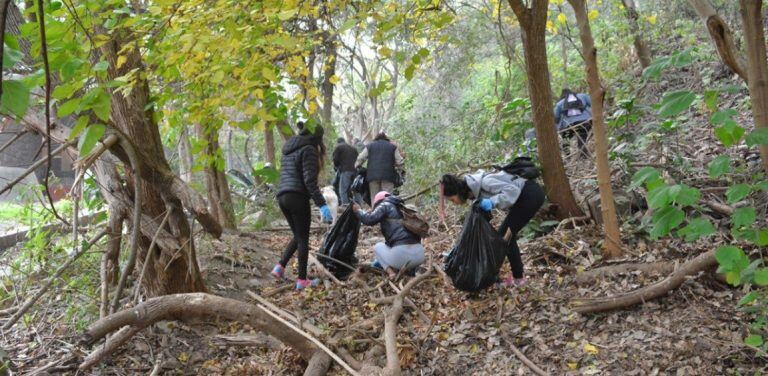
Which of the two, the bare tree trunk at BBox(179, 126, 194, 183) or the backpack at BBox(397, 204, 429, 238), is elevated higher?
the bare tree trunk at BBox(179, 126, 194, 183)

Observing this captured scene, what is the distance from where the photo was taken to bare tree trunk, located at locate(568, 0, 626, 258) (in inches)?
188

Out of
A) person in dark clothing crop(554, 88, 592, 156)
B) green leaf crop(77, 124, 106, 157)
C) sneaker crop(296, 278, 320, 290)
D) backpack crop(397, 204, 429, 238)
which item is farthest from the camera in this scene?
person in dark clothing crop(554, 88, 592, 156)

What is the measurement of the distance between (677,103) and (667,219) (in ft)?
2.04

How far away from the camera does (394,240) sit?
5992 millimetres

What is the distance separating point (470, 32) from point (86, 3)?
33.6ft

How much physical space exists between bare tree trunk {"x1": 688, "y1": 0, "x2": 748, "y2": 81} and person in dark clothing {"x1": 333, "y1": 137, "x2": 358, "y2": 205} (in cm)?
705

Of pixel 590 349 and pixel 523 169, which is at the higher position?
pixel 523 169

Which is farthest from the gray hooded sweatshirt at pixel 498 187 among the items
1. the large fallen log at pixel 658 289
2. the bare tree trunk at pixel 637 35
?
the bare tree trunk at pixel 637 35

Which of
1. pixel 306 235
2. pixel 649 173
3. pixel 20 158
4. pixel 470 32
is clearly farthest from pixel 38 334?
pixel 20 158

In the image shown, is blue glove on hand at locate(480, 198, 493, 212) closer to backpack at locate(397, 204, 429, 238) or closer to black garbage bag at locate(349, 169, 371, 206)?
backpack at locate(397, 204, 429, 238)

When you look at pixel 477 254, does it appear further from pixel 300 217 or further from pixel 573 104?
pixel 573 104

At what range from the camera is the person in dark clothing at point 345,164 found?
33.5 ft

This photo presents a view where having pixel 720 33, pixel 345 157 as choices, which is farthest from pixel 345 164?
pixel 720 33

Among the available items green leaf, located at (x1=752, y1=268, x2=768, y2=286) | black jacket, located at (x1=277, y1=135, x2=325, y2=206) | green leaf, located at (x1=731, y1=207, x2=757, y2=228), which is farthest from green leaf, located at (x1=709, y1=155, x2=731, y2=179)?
black jacket, located at (x1=277, y1=135, x2=325, y2=206)
